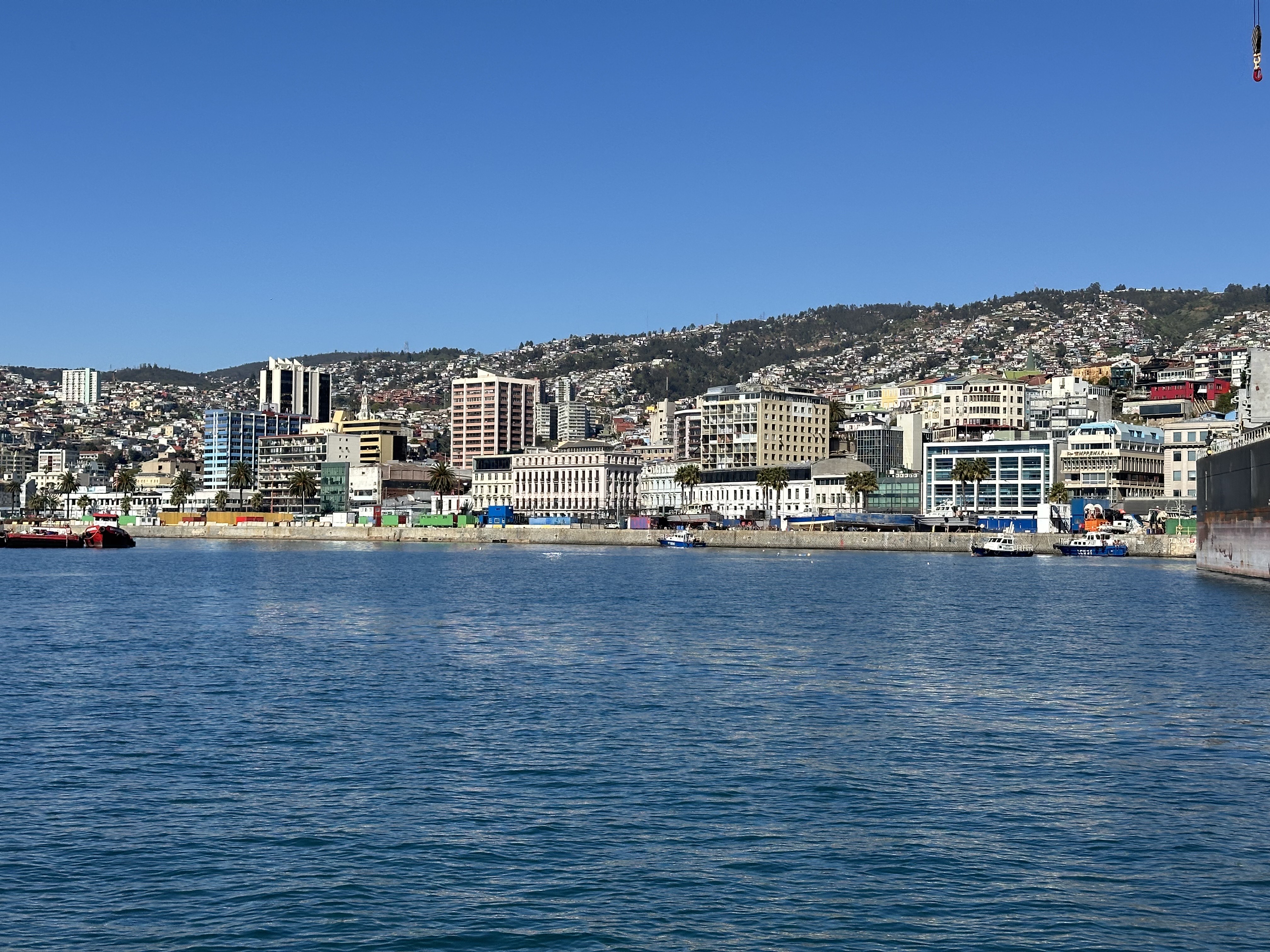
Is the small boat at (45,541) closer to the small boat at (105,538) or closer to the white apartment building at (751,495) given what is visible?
the small boat at (105,538)

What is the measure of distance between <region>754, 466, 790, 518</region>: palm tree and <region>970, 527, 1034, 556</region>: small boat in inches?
1890

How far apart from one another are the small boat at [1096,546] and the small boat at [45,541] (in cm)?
10572

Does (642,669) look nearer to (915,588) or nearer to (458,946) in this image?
(458,946)

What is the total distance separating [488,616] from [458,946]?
38.1 metres

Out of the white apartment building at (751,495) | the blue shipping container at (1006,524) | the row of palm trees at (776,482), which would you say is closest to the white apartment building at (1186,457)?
the blue shipping container at (1006,524)

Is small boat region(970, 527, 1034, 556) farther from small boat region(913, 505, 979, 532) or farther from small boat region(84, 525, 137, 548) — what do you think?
small boat region(84, 525, 137, 548)

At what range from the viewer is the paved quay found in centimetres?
12512

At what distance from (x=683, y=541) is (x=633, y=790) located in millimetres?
132685

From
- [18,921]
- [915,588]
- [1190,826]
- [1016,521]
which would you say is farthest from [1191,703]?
[1016,521]

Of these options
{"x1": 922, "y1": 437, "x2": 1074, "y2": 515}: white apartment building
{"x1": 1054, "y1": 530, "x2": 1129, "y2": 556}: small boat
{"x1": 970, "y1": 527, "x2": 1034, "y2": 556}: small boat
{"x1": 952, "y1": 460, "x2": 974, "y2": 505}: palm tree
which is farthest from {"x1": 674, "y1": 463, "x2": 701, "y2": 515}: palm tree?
{"x1": 1054, "y1": 530, "x2": 1129, "y2": 556}: small boat

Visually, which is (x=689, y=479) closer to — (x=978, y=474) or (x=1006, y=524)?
(x=978, y=474)

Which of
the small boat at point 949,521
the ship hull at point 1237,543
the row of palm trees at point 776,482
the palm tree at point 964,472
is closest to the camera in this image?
the ship hull at point 1237,543

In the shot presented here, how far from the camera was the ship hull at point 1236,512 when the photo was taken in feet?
232

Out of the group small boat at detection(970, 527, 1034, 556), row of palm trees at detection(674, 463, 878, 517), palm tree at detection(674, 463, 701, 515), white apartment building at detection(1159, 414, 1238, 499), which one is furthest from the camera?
palm tree at detection(674, 463, 701, 515)
